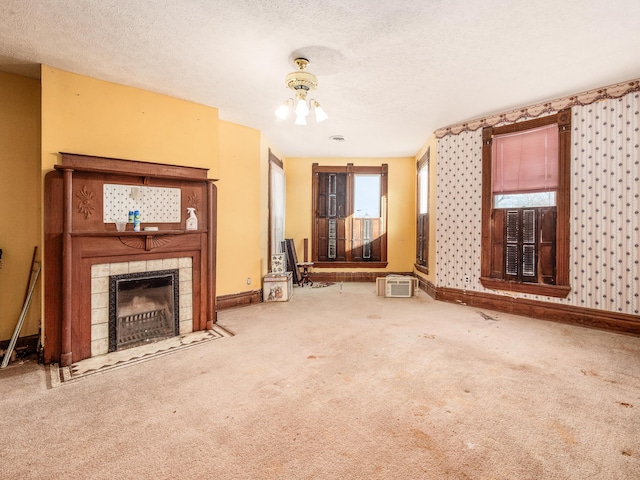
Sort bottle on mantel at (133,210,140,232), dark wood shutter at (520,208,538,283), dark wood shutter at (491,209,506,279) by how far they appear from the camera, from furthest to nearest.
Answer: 1. dark wood shutter at (491,209,506,279)
2. dark wood shutter at (520,208,538,283)
3. bottle on mantel at (133,210,140,232)

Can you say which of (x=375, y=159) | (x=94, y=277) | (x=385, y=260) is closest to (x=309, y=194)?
(x=375, y=159)

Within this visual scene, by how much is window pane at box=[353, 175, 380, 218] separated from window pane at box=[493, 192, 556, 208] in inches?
117

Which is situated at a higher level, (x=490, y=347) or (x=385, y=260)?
(x=385, y=260)

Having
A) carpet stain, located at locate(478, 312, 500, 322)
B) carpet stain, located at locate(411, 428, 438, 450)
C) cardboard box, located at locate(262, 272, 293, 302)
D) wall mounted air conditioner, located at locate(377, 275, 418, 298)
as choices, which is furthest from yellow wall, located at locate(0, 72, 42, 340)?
carpet stain, located at locate(478, 312, 500, 322)

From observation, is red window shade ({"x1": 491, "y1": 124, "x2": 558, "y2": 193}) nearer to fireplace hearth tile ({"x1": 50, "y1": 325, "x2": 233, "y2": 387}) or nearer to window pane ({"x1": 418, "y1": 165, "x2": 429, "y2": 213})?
window pane ({"x1": 418, "y1": 165, "x2": 429, "y2": 213})

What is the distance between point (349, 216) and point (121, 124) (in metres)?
4.91

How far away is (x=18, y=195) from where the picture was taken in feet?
10.3

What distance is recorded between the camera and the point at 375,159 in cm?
729

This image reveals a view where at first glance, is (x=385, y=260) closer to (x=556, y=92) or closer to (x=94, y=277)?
(x=556, y=92)

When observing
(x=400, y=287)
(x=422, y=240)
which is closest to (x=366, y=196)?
(x=422, y=240)

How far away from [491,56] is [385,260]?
490 centimetres

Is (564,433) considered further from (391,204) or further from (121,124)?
(391,204)

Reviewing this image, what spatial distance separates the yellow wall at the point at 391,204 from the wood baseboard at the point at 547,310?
189cm

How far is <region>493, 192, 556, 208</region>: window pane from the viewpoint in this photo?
4164 mm
